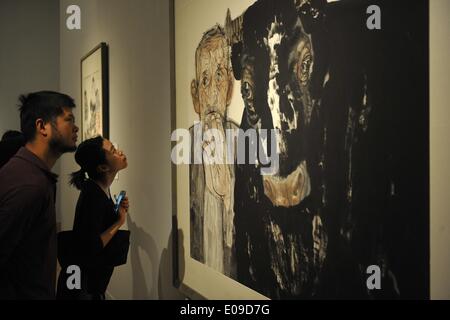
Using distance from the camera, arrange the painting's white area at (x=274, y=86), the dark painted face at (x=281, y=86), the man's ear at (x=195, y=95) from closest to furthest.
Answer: the dark painted face at (x=281, y=86) → the painting's white area at (x=274, y=86) → the man's ear at (x=195, y=95)

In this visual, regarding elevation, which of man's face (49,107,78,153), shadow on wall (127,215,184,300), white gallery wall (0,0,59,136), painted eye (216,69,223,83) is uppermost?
white gallery wall (0,0,59,136)

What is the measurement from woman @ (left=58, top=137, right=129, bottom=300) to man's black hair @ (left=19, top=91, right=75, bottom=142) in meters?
0.51

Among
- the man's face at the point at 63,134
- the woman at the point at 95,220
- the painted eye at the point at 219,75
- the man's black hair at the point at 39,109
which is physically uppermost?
the painted eye at the point at 219,75

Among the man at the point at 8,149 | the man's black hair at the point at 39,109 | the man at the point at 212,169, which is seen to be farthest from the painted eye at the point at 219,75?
the man at the point at 8,149

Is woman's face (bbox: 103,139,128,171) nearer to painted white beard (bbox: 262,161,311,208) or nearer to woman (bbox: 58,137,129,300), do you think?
woman (bbox: 58,137,129,300)

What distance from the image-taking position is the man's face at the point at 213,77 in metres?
1.79

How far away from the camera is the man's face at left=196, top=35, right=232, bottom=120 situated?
5.88ft

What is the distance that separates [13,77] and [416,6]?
6.52m

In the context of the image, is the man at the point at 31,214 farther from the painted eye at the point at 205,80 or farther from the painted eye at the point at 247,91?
the painted eye at the point at 247,91

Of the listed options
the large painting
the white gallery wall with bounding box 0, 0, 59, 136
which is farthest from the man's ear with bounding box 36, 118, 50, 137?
the white gallery wall with bounding box 0, 0, 59, 136

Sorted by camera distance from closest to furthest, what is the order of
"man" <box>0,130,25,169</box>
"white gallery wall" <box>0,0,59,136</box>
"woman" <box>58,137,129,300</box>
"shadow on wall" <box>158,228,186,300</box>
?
"woman" <box>58,137,129,300</box> < "shadow on wall" <box>158,228,186,300</box> < "man" <box>0,130,25,169</box> < "white gallery wall" <box>0,0,59,136</box>

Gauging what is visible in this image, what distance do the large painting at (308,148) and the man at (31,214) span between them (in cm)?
61
